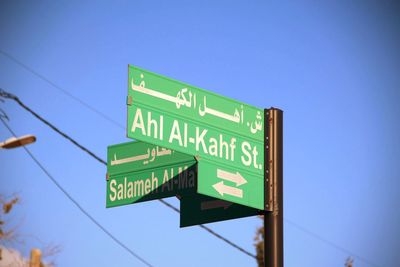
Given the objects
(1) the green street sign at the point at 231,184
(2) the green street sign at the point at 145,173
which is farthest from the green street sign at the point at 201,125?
(2) the green street sign at the point at 145,173

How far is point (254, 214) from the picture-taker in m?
9.77

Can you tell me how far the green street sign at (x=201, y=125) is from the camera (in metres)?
8.77

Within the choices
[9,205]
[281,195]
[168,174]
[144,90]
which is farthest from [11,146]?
[281,195]

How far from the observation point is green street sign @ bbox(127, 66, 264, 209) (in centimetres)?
877

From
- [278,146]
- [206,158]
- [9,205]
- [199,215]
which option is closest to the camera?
[206,158]

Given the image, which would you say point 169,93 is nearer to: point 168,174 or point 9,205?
point 168,174

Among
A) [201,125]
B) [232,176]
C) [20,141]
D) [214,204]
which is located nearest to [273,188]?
[232,176]

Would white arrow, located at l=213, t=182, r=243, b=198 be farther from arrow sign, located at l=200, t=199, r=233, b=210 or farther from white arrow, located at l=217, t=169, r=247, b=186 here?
arrow sign, located at l=200, t=199, r=233, b=210

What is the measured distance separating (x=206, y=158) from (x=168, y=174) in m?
1.24

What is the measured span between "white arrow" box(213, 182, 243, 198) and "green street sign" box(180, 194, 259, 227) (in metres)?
0.46

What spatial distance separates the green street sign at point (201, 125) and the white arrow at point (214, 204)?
2.50ft

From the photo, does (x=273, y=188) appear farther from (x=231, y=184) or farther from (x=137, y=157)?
(x=137, y=157)

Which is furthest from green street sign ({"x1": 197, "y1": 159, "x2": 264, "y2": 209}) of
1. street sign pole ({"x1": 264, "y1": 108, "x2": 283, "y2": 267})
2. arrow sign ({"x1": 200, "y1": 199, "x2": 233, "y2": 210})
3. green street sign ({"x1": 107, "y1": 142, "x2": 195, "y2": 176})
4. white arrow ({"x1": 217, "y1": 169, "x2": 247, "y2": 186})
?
green street sign ({"x1": 107, "y1": 142, "x2": 195, "y2": 176})

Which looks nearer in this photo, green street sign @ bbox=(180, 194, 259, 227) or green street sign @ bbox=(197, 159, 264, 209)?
green street sign @ bbox=(197, 159, 264, 209)
